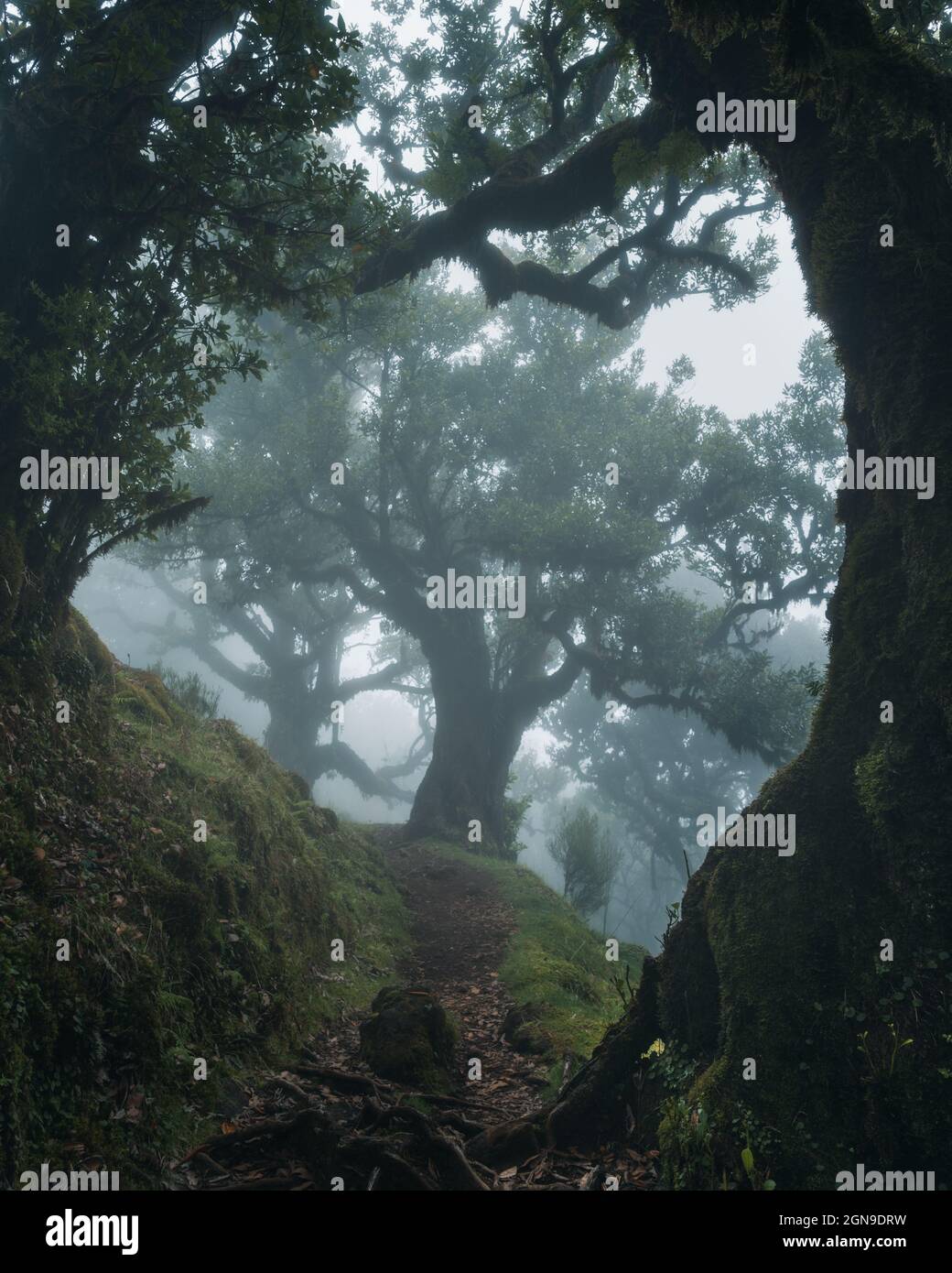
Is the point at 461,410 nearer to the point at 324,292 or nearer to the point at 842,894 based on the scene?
the point at 324,292

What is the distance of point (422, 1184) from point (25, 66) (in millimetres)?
9593

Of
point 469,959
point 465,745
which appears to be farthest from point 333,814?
point 465,745

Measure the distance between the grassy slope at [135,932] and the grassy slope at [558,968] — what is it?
1.97m

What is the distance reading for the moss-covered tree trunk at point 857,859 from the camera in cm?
386

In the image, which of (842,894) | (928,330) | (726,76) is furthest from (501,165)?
(842,894)

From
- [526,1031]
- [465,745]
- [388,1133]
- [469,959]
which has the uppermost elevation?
[465,745]

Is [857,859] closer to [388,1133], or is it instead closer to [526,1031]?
[388,1133]

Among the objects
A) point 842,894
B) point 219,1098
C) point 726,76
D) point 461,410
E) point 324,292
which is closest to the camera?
point 842,894

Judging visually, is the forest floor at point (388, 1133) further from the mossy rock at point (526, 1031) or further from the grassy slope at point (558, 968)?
the grassy slope at point (558, 968)

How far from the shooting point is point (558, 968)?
10.3m

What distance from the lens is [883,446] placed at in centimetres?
540

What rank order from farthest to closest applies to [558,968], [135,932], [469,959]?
[469,959] → [558,968] → [135,932]

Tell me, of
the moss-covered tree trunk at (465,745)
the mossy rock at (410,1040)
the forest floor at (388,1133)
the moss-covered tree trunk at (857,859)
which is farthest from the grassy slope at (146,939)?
the moss-covered tree trunk at (465,745)

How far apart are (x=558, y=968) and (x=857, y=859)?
663 cm
